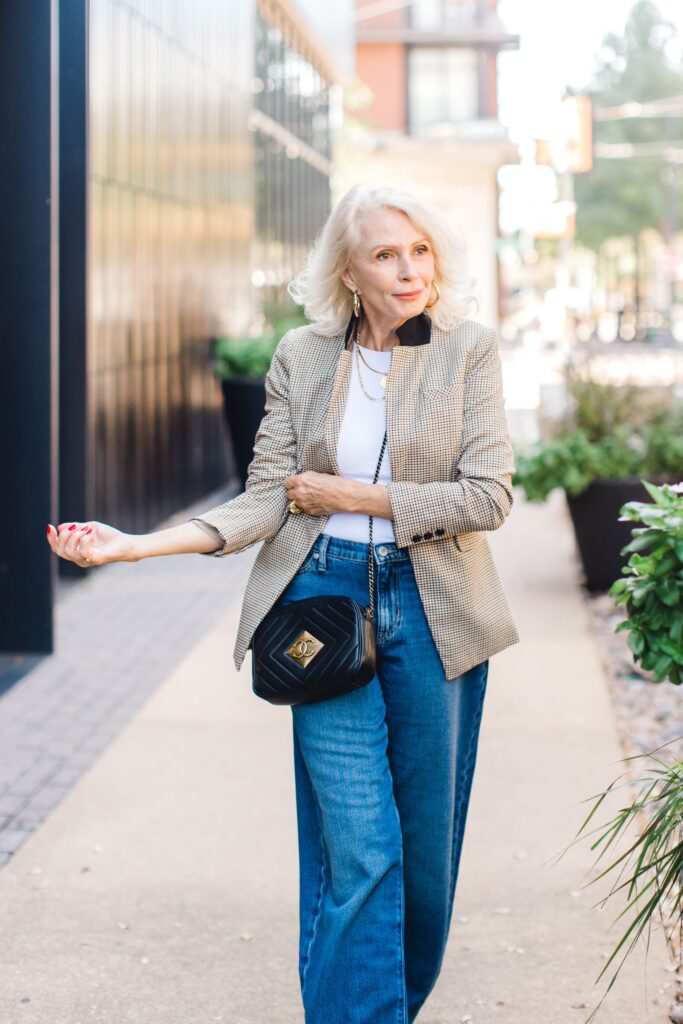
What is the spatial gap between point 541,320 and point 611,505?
3858 centimetres

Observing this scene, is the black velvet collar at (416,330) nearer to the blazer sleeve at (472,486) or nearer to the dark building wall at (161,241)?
the blazer sleeve at (472,486)

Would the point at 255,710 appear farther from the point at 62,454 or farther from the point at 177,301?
the point at 177,301

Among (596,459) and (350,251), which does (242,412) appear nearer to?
(596,459)

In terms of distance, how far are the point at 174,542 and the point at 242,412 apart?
9.90 meters

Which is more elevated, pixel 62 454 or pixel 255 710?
pixel 62 454

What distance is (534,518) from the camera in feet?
40.8

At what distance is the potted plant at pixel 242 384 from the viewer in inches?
501

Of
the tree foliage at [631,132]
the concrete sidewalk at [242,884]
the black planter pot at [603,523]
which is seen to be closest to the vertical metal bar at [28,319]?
the concrete sidewalk at [242,884]

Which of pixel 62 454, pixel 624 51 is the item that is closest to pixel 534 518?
pixel 62 454

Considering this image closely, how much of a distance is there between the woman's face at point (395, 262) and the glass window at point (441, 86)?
4376 cm

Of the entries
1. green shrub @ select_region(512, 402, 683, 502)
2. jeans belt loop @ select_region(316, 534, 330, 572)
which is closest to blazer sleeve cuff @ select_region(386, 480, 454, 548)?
jeans belt loop @ select_region(316, 534, 330, 572)

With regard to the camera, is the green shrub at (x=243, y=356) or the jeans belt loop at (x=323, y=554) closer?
the jeans belt loop at (x=323, y=554)

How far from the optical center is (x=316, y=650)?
2953mm

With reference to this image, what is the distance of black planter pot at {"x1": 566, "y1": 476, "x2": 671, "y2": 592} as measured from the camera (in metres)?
8.61
